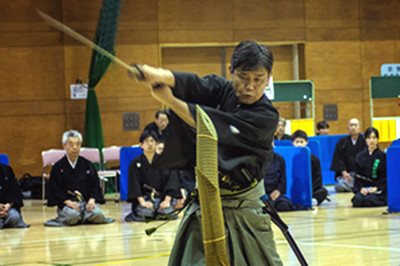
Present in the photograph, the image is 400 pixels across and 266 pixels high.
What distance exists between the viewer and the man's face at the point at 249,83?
265 centimetres

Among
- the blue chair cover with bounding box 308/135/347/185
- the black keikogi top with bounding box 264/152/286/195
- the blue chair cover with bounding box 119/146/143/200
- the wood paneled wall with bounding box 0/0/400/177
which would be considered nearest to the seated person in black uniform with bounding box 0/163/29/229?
the blue chair cover with bounding box 119/146/143/200

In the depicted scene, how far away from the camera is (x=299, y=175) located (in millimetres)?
8891

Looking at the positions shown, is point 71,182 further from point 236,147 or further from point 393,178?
point 236,147

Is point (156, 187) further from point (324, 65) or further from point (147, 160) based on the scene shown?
point (324, 65)

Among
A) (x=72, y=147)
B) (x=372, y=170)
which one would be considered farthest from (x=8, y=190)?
(x=372, y=170)

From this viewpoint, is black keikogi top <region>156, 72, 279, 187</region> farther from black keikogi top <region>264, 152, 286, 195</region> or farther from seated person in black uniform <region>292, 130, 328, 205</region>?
seated person in black uniform <region>292, 130, 328, 205</region>

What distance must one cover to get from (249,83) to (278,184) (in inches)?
243

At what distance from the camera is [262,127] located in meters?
2.66

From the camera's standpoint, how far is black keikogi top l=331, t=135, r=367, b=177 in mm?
10945

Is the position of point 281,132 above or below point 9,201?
above

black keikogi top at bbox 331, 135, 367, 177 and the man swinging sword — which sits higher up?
the man swinging sword

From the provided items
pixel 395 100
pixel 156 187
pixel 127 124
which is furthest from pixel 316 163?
pixel 395 100

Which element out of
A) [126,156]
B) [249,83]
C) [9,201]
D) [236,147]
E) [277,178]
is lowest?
[9,201]

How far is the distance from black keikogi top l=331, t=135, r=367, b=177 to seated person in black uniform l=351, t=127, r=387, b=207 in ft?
5.69
